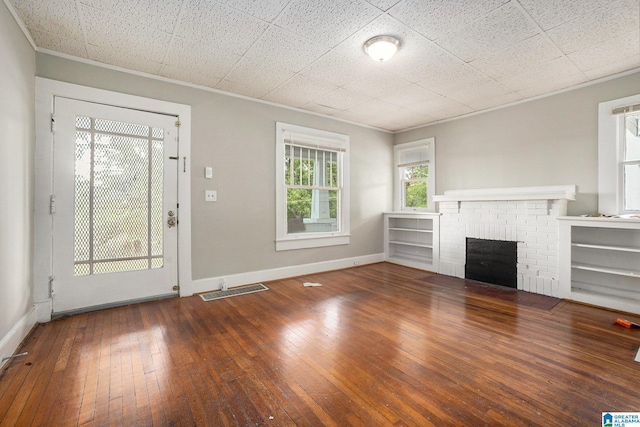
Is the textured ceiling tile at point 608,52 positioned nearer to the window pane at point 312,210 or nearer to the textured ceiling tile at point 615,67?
the textured ceiling tile at point 615,67

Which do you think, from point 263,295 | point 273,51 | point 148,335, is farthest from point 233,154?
point 148,335

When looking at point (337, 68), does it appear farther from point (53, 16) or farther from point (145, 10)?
point (53, 16)

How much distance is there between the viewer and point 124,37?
101 inches

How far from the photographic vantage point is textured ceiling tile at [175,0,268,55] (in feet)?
7.20

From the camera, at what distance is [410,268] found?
511 cm

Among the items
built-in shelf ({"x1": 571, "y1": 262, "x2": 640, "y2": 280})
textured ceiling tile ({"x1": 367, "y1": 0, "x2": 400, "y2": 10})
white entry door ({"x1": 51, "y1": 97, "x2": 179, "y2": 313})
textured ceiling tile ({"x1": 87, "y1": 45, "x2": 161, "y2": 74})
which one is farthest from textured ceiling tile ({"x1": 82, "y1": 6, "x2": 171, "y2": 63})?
built-in shelf ({"x1": 571, "y1": 262, "x2": 640, "y2": 280})

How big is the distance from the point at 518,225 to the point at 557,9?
8.45 ft

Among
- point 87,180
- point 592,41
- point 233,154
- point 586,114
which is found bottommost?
point 87,180

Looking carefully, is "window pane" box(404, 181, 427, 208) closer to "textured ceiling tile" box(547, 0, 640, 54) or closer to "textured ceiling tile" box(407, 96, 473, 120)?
"textured ceiling tile" box(407, 96, 473, 120)

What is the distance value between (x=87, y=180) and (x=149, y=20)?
172cm

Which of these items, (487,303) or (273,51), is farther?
(487,303)

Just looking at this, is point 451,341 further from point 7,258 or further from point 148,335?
point 7,258

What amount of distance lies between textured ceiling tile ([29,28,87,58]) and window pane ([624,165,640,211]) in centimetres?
594

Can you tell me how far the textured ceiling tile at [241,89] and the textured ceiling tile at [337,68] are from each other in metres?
0.81
